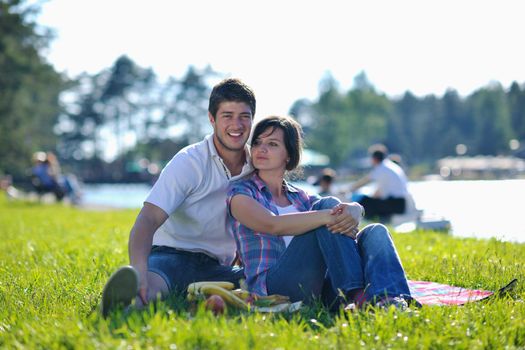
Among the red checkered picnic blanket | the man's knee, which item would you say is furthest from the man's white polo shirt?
the red checkered picnic blanket

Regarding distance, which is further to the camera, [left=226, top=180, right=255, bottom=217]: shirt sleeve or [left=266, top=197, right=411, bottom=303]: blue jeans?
[left=226, top=180, right=255, bottom=217]: shirt sleeve

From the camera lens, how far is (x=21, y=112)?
4444cm

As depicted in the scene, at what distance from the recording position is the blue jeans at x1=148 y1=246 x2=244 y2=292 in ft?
11.8

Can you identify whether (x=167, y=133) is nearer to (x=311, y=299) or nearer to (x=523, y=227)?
(x=523, y=227)

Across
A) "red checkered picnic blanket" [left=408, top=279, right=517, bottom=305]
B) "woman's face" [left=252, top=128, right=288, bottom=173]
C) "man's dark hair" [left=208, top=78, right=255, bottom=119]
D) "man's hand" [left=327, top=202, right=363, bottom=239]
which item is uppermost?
"man's dark hair" [left=208, top=78, right=255, bottom=119]

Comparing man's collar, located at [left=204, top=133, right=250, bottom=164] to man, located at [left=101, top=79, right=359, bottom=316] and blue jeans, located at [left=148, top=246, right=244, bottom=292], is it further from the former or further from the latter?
blue jeans, located at [left=148, top=246, right=244, bottom=292]

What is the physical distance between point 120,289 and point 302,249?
3.31 feet

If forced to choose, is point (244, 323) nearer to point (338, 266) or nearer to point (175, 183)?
point (338, 266)

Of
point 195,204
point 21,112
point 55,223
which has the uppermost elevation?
point 21,112

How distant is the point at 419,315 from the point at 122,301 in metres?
1.42

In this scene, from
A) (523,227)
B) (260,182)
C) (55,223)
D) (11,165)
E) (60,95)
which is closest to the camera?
(260,182)

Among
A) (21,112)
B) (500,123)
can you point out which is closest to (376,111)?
(500,123)

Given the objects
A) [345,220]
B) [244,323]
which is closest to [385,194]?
[345,220]

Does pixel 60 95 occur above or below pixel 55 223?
above
